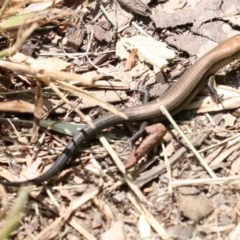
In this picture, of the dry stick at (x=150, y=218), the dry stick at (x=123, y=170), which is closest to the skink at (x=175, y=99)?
the dry stick at (x=123, y=170)

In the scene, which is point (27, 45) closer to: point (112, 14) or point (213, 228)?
point (112, 14)

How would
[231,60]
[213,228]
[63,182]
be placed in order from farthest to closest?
[231,60] → [63,182] → [213,228]

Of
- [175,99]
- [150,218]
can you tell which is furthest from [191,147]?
[150,218]

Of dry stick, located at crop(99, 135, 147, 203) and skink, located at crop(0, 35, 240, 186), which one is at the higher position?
skink, located at crop(0, 35, 240, 186)

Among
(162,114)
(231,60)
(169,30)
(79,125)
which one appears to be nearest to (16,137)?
(79,125)

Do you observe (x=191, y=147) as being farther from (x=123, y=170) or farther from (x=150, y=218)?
(x=150, y=218)

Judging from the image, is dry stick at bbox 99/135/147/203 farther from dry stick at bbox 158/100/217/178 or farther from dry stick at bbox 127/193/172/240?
dry stick at bbox 158/100/217/178

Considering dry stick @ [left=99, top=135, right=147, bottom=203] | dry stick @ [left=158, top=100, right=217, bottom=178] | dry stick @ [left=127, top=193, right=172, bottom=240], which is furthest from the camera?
dry stick @ [left=158, top=100, right=217, bottom=178]

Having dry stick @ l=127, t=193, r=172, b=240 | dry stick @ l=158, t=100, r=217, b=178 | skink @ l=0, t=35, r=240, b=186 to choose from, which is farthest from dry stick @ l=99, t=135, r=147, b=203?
dry stick @ l=158, t=100, r=217, b=178

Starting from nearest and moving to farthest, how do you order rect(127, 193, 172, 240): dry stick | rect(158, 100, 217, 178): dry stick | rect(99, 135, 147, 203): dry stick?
rect(127, 193, 172, 240): dry stick < rect(99, 135, 147, 203): dry stick < rect(158, 100, 217, 178): dry stick
